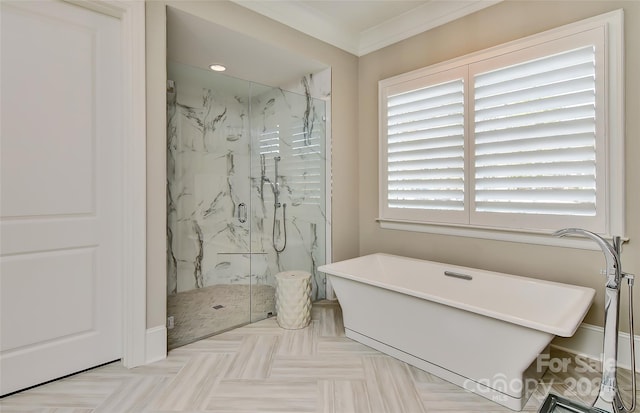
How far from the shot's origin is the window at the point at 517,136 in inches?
81.4

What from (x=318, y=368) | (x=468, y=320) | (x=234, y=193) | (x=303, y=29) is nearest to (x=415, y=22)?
(x=303, y=29)

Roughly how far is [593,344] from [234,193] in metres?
2.81

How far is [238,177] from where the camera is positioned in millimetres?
2949

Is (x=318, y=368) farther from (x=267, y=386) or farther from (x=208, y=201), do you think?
(x=208, y=201)

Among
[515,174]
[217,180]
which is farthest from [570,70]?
[217,180]

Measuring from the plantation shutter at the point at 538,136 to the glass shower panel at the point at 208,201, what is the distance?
6.48 feet

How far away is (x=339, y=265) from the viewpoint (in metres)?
2.70

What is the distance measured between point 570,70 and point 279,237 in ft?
8.34

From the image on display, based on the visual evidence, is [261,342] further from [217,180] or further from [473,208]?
[473,208]

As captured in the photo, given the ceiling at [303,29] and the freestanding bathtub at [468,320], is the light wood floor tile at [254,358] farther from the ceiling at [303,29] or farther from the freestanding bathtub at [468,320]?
the ceiling at [303,29]

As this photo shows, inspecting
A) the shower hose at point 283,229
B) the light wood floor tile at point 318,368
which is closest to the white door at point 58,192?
the light wood floor tile at point 318,368

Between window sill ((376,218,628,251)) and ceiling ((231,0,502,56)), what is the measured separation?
1.71m

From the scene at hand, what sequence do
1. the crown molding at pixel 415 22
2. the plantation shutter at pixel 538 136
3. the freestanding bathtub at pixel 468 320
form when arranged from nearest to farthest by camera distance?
the freestanding bathtub at pixel 468 320 < the plantation shutter at pixel 538 136 < the crown molding at pixel 415 22

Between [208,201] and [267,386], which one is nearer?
[267,386]
